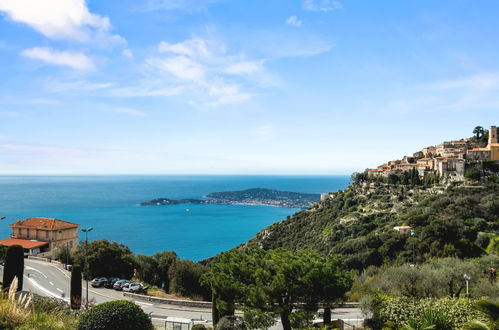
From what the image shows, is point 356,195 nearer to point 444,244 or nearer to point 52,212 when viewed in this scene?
point 444,244

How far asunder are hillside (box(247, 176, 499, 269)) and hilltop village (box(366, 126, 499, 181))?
5.30 meters

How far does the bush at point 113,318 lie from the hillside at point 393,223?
3197 cm

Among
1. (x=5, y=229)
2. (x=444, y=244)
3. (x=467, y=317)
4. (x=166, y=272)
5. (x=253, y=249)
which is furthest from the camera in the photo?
(x=5, y=229)

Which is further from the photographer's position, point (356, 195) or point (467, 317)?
point (356, 195)

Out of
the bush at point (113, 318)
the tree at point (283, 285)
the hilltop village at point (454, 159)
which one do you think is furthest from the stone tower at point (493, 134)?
the bush at point (113, 318)

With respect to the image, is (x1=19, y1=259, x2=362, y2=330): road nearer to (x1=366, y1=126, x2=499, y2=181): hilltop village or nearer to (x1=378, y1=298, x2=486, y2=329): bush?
(x1=378, y1=298, x2=486, y2=329): bush

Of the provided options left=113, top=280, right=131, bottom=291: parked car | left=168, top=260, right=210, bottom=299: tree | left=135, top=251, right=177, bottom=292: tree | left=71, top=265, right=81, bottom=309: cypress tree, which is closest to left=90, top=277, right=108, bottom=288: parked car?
left=113, top=280, right=131, bottom=291: parked car

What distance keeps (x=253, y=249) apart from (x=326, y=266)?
4590 mm

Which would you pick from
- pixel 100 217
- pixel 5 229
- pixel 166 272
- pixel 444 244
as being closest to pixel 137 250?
pixel 5 229

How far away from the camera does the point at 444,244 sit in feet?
115

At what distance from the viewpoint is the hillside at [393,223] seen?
36906 mm

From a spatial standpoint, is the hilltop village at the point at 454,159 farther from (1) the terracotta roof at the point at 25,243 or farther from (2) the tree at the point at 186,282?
(1) the terracotta roof at the point at 25,243

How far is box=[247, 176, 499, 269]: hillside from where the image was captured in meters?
36.9

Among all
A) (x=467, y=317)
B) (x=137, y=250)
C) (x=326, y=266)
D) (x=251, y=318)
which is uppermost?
(x=326, y=266)
